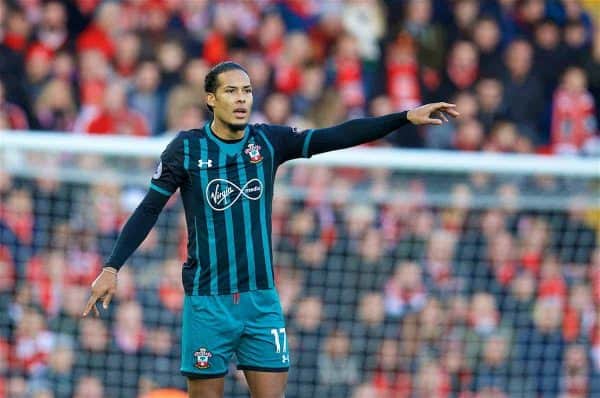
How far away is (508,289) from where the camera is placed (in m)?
10.4

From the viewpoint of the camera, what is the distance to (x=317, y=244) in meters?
10.2

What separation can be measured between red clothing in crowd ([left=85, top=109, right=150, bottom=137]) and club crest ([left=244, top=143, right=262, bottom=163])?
16.0ft

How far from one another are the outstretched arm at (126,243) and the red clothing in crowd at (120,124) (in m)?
4.79

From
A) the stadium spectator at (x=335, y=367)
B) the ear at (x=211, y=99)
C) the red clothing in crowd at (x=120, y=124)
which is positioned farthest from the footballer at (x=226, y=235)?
the red clothing in crowd at (x=120, y=124)

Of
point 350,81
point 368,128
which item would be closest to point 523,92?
point 350,81

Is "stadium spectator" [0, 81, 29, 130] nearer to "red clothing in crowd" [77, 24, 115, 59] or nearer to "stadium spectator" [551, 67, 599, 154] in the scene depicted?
"red clothing in crowd" [77, 24, 115, 59]

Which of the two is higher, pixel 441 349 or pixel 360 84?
pixel 360 84

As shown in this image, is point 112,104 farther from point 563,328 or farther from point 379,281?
point 563,328

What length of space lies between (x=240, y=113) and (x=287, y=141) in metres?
0.31

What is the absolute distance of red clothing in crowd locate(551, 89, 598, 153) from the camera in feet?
39.3

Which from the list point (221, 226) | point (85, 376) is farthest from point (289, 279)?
point (221, 226)

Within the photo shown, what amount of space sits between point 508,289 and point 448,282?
453mm

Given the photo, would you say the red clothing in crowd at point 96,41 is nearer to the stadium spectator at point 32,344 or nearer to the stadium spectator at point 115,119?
Result: the stadium spectator at point 115,119

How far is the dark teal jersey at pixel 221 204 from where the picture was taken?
248 inches
